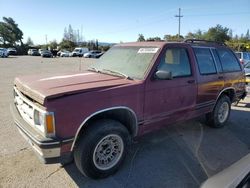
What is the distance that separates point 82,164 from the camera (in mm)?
3057

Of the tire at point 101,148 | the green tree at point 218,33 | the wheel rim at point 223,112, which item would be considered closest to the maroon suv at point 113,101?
the tire at point 101,148

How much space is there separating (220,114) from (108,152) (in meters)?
3.37

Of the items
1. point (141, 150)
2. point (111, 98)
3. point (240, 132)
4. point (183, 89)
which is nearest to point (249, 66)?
point (240, 132)

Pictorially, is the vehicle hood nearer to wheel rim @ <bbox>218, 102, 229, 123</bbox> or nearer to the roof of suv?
the roof of suv

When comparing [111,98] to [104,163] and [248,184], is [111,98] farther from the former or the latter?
[248,184]

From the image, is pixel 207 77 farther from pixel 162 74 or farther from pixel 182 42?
pixel 162 74

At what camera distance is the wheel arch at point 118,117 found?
2.96 metres

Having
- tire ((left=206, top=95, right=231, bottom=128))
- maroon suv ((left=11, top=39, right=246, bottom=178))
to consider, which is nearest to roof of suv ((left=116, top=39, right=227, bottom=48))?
maroon suv ((left=11, top=39, right=246, bottom=178))

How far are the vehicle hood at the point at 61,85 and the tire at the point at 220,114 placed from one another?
2.73m

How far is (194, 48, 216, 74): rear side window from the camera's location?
462cm

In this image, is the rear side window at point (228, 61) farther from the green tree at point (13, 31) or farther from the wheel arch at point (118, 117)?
the green tree at point (13, 31)

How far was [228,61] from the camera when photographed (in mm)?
5531

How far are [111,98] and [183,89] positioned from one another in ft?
5.36

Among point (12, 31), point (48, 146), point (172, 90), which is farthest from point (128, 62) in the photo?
point (12, 31)
